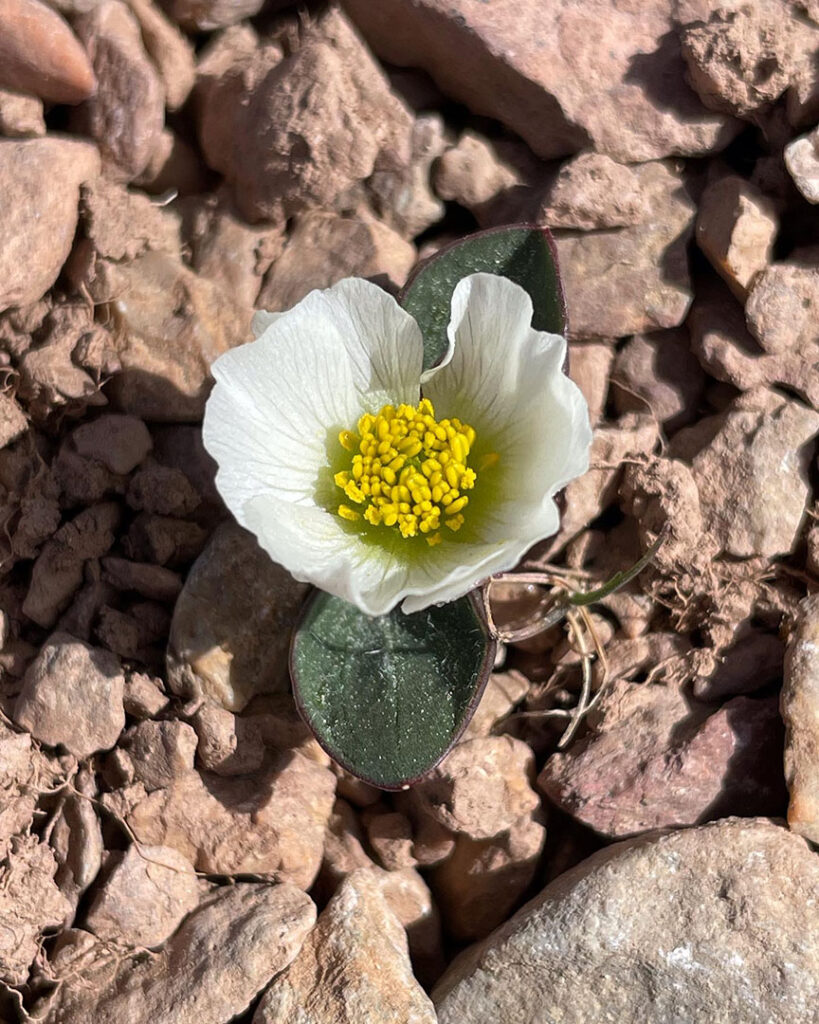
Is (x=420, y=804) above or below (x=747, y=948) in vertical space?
below

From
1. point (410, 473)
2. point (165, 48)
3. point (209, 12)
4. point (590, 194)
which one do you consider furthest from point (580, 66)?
point (410, 473)

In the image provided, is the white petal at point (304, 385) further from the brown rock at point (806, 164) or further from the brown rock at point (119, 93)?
the brown rock at point (806, 164)

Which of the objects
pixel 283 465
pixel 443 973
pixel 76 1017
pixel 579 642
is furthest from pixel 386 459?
pixel 76 1017

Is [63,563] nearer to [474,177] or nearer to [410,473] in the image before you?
[410,473]

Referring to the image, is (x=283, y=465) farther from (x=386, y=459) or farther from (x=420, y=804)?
(x=420, y=804)

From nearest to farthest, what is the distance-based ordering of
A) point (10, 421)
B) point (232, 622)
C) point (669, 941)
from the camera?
point (669, 941), point (232, 622), point (10, 421)

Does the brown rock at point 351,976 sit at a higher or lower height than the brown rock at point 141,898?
higher

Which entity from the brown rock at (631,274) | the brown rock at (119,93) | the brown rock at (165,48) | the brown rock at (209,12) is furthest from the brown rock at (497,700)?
the brown rock at (209,12)
